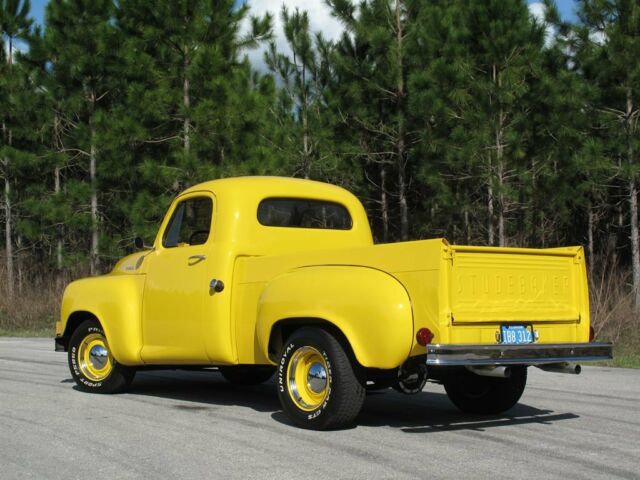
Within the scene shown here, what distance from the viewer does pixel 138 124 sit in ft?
77.2

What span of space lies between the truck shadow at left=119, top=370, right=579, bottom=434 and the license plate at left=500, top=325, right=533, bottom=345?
82 centimetres

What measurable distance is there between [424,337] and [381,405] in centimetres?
234

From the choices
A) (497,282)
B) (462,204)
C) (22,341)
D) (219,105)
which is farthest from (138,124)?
(497,282)

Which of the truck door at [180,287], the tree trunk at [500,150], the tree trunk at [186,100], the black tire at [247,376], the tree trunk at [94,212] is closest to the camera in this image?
the truck door at [180,287]

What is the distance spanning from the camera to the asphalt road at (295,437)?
549 centimetres

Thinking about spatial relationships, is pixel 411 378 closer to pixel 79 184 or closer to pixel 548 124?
pixel 548 124

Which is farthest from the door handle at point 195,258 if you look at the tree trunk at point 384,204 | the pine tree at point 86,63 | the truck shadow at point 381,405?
the tree trunk at point 384,204

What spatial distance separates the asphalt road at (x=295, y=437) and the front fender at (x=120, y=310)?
1.65 ft

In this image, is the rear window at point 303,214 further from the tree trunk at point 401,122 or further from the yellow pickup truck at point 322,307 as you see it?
the tree trunk at point 401,122

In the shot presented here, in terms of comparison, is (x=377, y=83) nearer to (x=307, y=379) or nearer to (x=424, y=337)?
(x=307, y=379)

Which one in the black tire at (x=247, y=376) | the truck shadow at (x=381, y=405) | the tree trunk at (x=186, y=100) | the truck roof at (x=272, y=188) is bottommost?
the truck shadow at (x=381, y=405)

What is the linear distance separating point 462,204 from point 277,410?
56.8 feet

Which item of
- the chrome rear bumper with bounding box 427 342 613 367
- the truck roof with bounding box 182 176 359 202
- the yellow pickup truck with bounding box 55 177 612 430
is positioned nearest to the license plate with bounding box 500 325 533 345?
the yellow pickup truck with bounding box 55 177 612 430

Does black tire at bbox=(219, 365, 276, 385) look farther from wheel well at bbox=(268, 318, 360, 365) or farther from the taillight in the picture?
the taillight
